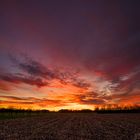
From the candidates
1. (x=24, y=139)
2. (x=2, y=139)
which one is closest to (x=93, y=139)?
(x=24, y=139)

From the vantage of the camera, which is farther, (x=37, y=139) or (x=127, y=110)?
(x=127, y=110)

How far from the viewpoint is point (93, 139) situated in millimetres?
16250

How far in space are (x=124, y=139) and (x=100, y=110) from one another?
442 ft

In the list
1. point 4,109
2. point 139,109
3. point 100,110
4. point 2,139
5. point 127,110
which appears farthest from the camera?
point 100,110

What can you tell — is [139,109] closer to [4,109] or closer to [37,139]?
[4,109]

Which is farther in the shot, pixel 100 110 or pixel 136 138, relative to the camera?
pixel 100 110

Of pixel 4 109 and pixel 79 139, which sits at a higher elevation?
pixel 4 109

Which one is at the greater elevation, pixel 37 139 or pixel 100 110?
pixel 100 110

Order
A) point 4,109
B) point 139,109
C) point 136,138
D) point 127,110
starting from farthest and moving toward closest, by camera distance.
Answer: point 127,110 → point 139,109 → point 4,109 → point 136,138

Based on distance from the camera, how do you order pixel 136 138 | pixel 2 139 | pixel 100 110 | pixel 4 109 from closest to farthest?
pixel 2 139 → pixel 136 138 → pixel 4 109 → pixel 100 110

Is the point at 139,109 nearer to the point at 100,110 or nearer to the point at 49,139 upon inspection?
the point at 100,110

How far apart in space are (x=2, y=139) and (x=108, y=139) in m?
7.40

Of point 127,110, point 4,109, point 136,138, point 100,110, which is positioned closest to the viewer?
A: point 136,138

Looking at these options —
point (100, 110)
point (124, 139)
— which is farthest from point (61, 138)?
point (100, 110)
